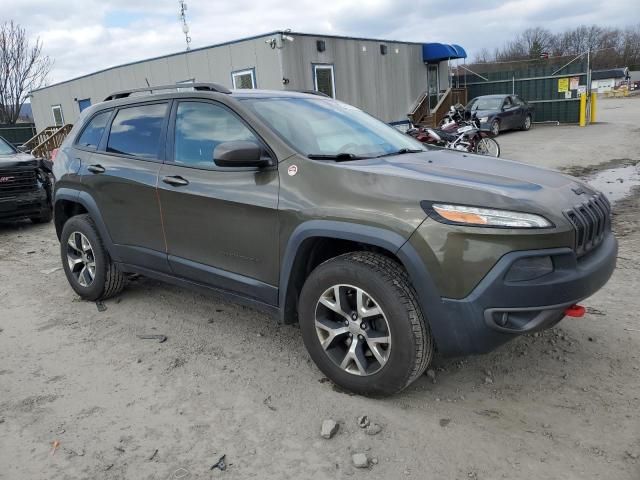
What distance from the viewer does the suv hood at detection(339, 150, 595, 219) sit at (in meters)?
2.65

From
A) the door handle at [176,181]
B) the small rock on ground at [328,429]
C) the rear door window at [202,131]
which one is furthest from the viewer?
the door handle at [176,181]

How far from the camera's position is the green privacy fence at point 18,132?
1098 inches

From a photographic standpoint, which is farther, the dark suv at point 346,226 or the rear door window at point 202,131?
the rear door window at point 202,131

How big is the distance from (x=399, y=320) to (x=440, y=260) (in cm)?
39

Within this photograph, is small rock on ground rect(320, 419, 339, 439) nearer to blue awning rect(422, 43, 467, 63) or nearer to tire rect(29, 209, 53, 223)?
tire rect(29, 209, 53, 223)

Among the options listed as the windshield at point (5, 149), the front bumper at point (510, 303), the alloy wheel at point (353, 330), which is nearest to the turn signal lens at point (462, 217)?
the front bumper at point (510, 303)

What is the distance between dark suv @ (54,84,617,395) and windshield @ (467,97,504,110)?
57.8 ft

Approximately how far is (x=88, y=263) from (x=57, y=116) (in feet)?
75.9

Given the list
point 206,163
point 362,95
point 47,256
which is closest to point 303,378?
point 206,163

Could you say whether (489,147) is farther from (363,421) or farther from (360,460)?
(360,460)

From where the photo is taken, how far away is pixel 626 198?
8.12 meters

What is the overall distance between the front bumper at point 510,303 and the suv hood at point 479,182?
0.92 feet

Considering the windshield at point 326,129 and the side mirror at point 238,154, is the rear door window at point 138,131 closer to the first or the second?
the windshield at point 326,129

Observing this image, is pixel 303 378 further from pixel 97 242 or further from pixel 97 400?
pixel 97 242
